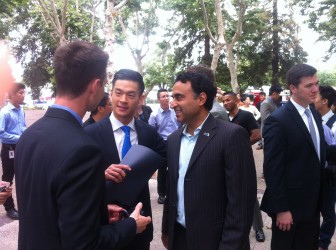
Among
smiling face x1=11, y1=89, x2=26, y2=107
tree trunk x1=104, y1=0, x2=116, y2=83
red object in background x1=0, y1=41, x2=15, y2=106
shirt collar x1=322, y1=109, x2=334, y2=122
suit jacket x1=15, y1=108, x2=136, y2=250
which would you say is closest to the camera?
suit jacket x1=15, y1=108, x2=136, y2=250

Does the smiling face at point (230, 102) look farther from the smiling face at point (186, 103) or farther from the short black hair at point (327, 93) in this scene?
the smiling face at point (186, 103)

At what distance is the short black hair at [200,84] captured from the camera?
231cm

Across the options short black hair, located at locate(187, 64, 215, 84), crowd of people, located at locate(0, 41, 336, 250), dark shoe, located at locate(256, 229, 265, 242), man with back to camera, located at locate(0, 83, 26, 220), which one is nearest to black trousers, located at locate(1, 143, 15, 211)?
man with back to camera, located at locate(0, 83, 26, 220)

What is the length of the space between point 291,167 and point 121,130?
1.39 meters

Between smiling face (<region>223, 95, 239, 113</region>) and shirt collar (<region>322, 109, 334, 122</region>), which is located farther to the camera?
smiling face (<region>223, 95, 239, 113</region>)

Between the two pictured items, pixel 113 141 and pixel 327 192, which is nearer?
pixel 113 141

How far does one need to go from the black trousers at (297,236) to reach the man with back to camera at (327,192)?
0.57 ft

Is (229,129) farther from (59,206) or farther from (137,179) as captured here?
(59,206)

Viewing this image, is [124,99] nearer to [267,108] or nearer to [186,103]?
[186,103]

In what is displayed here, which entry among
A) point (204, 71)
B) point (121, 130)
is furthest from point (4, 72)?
point (204, 71)

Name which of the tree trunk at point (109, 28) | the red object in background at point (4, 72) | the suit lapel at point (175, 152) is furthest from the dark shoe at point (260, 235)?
the tree trunk at point (109, 28)

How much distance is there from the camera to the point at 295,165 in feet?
9.02

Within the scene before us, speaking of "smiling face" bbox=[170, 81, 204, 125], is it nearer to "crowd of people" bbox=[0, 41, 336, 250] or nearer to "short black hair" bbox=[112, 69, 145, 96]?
"crowd of people" bbox=[0, 41, 336, 250]

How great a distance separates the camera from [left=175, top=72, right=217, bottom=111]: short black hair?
90.9 inches
